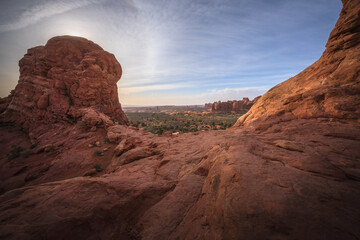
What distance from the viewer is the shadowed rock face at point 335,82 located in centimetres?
599

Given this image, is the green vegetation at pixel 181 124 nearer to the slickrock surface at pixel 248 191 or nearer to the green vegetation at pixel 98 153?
the green vegetation at pixel 98 153

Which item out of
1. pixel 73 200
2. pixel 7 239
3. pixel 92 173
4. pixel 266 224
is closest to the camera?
pixel 266 224

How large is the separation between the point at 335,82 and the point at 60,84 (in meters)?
27.1

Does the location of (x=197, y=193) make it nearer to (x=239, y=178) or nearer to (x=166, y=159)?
(x=239, y=178)

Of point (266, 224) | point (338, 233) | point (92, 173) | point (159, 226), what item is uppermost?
Result: point (338, 233)

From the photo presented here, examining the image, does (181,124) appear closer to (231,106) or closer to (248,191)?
(248,191)

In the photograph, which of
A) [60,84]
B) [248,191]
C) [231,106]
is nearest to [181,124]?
[60,84]

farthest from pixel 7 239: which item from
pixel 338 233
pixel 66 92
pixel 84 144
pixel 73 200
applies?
pixel 66 92

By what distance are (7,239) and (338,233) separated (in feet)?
19.8

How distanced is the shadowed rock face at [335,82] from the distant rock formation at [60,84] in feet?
69.4

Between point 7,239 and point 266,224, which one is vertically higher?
point 266,224

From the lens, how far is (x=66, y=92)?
17359 mm

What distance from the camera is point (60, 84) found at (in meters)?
17.0

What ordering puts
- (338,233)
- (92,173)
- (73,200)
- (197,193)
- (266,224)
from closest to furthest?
(338,233) → (266,224) → (73,200) → (197,193) → (92,173)
